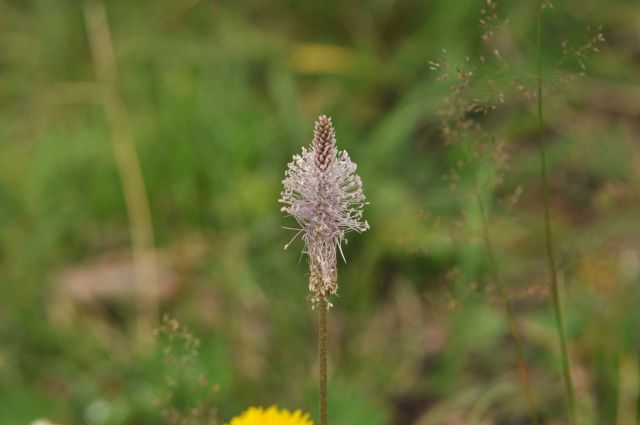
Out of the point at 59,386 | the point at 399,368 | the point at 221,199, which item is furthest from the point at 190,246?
the point at 399,368

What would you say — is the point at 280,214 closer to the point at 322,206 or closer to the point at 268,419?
the point at 268,419

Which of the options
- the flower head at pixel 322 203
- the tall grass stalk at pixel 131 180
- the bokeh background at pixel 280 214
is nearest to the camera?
the flower head at pixel 322 203

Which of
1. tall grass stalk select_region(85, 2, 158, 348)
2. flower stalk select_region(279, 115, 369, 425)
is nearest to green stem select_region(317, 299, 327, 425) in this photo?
flower stalk select_region(279, 115, 369, 425)

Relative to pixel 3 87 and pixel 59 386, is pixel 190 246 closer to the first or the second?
pixel 59 386

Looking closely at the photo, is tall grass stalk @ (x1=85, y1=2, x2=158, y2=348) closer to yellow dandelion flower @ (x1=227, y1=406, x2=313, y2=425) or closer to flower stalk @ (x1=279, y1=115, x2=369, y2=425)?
yellow dandelion flower @ (x1=227, y1=406, x2=313, y2=425)

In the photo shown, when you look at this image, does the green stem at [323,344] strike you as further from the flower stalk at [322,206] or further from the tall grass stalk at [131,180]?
the tall grass stalk at [131,180]

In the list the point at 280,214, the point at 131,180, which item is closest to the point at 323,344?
the point at 280,214

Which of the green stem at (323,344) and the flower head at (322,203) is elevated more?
the flower head at (322,203)

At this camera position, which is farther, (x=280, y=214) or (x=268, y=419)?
(x=280, y=214)

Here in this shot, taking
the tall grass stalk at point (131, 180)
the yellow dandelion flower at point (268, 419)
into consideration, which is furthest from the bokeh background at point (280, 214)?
the yellow dandelion flower at point (268, 419)
